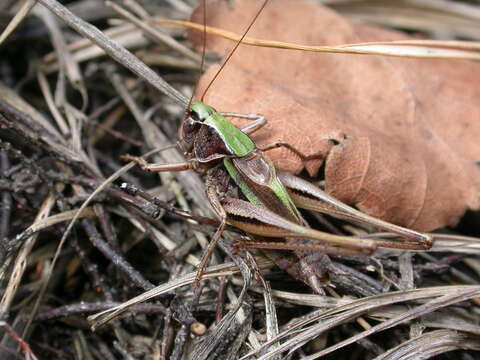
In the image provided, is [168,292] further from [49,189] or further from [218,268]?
[49,189]

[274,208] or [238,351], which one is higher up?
[274,208]

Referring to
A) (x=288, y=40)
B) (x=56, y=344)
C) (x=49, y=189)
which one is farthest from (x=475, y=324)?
(x=49, y=189)

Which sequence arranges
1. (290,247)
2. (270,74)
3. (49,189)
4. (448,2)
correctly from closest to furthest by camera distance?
1. (290,247)
2. (49,189)
3. (270,74)
4. (448,2)

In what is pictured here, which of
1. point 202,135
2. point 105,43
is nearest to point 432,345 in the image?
point 202,135

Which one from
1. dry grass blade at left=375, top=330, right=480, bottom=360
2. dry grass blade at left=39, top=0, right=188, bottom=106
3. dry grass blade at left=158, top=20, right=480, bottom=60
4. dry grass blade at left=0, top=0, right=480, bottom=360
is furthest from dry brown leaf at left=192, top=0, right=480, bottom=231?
dry grass blade at left=375, top=330, right=480, bottom=360

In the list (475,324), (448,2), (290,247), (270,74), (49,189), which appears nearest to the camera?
(290,247)

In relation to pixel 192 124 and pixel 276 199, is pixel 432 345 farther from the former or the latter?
pixel 192 124

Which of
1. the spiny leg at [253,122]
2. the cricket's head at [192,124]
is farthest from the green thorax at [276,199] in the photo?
the cricket's head at [192,124]
